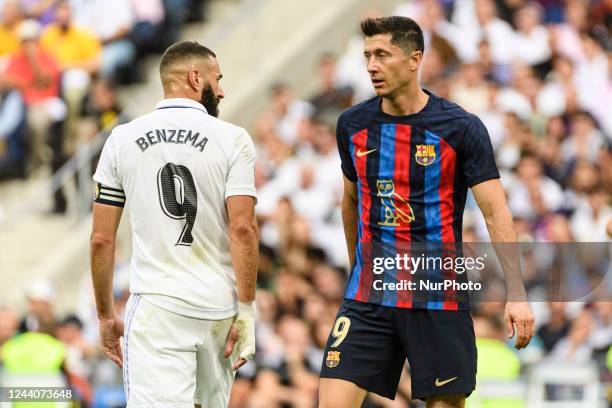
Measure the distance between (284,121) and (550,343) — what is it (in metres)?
4.64

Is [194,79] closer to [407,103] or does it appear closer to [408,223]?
[407,103]

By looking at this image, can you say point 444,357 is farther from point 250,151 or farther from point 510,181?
point 510,181

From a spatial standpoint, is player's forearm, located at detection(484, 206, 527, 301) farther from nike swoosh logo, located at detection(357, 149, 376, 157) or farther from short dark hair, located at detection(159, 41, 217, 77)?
short dark hair, located at detection(159, 41, 217, 77)

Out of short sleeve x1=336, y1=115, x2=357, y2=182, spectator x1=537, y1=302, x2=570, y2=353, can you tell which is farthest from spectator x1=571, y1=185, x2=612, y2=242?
short sleeve x1=336, y1=115, x2=357, y2=182

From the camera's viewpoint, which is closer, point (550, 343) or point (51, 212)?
point (550, 343)

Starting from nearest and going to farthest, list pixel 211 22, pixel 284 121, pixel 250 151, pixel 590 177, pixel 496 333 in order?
pixel 250 151 → pixel 496 333 → pixel 590 177 → pixel 284 121 → pixel 211 22

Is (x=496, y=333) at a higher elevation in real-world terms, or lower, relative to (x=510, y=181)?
lower

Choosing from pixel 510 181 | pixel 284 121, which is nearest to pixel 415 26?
pixel 510 181

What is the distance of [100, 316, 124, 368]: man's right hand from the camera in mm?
7121

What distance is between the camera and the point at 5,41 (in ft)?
57.6

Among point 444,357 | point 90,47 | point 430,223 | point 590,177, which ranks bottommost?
point 444,357

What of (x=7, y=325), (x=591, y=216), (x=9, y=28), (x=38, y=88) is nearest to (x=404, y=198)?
(x=591, y=216)

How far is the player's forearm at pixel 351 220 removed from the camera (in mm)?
7480

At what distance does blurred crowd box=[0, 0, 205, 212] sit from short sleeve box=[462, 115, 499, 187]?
31.2 feet
